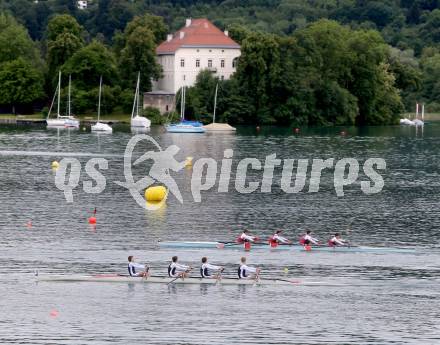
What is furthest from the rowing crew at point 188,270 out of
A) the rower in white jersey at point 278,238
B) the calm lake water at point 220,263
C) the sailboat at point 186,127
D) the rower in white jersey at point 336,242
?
the sailboat at point 186,127

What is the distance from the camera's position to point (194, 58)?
148m

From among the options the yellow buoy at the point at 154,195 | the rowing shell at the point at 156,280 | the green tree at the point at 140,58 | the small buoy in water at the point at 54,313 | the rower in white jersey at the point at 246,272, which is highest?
the green tree at the point at 140,58

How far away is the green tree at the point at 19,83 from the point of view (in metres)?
147

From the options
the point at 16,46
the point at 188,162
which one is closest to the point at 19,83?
the point at 16,46

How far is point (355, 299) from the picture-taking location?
44.8 metres

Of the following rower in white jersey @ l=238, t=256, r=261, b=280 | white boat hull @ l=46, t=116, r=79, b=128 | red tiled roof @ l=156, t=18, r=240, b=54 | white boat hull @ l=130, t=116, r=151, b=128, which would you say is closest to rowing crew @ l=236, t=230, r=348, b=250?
rower in white jersey @ l=238, t=256, r=261, b=280

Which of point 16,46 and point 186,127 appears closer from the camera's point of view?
point 186,127

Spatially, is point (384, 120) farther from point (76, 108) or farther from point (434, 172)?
point (434, 172)

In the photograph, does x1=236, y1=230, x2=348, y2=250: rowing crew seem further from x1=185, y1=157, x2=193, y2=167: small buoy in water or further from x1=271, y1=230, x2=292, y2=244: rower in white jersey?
x1=185, y1=157, x2=193, y2=167: small buoy in water

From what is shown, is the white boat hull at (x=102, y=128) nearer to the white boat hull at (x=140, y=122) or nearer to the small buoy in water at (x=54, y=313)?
the white boat hull at (x=140, y=122)

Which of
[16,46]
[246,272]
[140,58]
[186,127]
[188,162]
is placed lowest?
[246,272]

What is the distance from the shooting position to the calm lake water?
40.6 meters

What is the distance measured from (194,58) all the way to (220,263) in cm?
9923

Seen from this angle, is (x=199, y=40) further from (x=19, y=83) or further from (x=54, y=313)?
(x=54, y=313)
